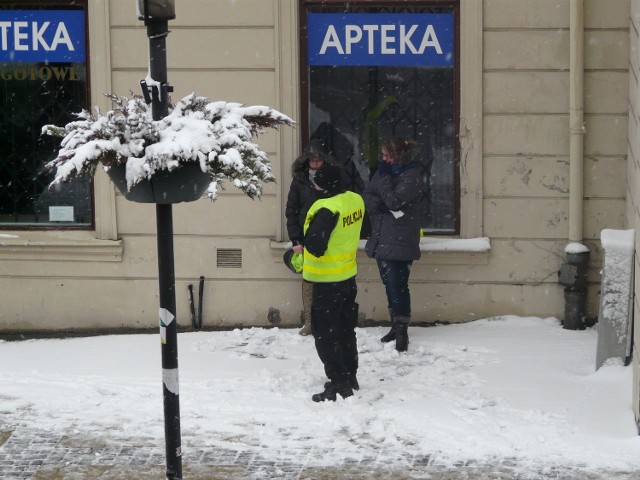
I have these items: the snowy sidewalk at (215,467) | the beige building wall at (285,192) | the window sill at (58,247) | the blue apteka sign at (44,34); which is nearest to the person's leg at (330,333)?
the snowy sidewalk at (215,467)

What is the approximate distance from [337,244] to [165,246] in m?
2.23

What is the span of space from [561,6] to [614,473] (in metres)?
4.68

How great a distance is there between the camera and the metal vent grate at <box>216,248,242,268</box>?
10.6m

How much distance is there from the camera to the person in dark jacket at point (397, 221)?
9.52 metres

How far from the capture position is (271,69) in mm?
10391

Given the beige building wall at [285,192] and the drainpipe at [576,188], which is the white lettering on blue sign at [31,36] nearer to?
the beige building wall at [285,192]

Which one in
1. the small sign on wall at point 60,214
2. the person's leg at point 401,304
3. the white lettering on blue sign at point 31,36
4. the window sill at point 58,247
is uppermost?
the white lettering on blue sign at point 31,36

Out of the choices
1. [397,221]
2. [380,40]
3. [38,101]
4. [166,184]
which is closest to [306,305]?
[397,221]

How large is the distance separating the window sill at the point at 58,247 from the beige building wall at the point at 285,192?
0.04 ft

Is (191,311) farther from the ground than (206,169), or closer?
closer

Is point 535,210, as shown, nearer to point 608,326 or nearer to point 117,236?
point 608,326

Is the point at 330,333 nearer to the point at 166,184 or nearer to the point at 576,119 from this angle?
the point at 166,184

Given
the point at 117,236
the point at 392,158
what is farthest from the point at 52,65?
the point at 392,158

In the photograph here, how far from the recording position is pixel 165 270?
20.4ft
